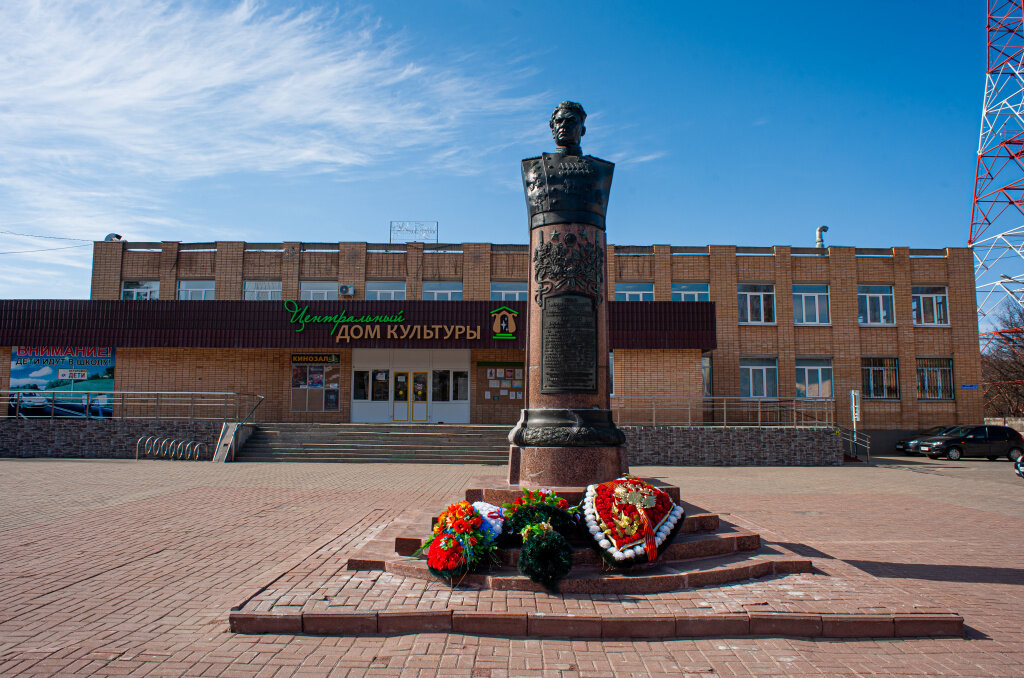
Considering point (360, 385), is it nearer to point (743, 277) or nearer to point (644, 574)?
point (743, 277)

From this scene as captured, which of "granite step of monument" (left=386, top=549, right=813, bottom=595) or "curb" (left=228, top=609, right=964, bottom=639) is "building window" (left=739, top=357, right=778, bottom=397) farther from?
"curb" (left=228, top=609, right=964, bottom=639)

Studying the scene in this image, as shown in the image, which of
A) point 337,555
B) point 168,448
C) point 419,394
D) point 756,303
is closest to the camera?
point 337,555

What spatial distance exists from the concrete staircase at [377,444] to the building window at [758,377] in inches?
383

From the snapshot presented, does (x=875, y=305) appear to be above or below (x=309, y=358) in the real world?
above

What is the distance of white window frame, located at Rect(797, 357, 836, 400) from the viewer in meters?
24.3

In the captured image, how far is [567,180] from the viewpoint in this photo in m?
7.12

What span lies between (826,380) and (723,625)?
22.4 m

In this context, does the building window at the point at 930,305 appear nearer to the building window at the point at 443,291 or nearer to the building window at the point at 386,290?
the building window at the point at 443,291

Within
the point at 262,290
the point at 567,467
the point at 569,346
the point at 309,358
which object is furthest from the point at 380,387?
the point at 567,467

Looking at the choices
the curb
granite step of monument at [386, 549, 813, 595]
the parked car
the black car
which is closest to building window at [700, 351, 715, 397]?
the parked car

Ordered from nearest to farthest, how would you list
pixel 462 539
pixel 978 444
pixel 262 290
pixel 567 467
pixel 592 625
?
pixel 592 625 < pixel 462 539 < pixel 567 467 < pixel 978 444 < pixel 262 290

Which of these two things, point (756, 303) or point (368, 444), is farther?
point (756, 303)

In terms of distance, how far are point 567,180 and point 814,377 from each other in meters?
20.6

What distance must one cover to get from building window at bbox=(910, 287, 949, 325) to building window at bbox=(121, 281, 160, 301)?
29163 mm
